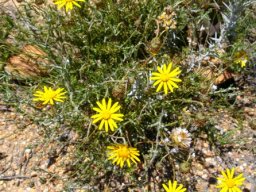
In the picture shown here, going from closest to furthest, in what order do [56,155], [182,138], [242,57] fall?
[182,138] < [56,155] < [242,57]

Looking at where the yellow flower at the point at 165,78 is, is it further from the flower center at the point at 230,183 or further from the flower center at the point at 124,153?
the flower center at the point at 230,183

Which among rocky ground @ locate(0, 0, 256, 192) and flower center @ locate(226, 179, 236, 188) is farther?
rocky ground @ locate(0, 0, 256, 192)

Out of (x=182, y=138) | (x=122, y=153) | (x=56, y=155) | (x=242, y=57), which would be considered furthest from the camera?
(x=242, y=57)

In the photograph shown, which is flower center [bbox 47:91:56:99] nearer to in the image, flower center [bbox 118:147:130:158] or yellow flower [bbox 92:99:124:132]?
yellow flower [bbox 92:99:124:132]

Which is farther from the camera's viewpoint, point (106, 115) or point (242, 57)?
point (242, 57)

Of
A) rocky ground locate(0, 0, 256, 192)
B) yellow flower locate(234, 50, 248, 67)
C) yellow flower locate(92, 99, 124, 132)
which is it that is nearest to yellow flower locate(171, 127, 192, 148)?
rocky ground locate(0, 0, 256, 192)

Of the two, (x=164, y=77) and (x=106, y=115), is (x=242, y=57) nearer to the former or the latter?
(x=164, y=77)

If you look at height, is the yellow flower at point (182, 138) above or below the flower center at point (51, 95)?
below

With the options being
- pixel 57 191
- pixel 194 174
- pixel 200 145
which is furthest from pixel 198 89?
pixel 57 191

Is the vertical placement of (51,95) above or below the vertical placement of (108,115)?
above

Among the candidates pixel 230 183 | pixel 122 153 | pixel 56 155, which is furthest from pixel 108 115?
pixel 230 183

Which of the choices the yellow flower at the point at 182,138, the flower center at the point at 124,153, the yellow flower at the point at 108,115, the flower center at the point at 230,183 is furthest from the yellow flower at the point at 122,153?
the flower center at the point at 230,183
